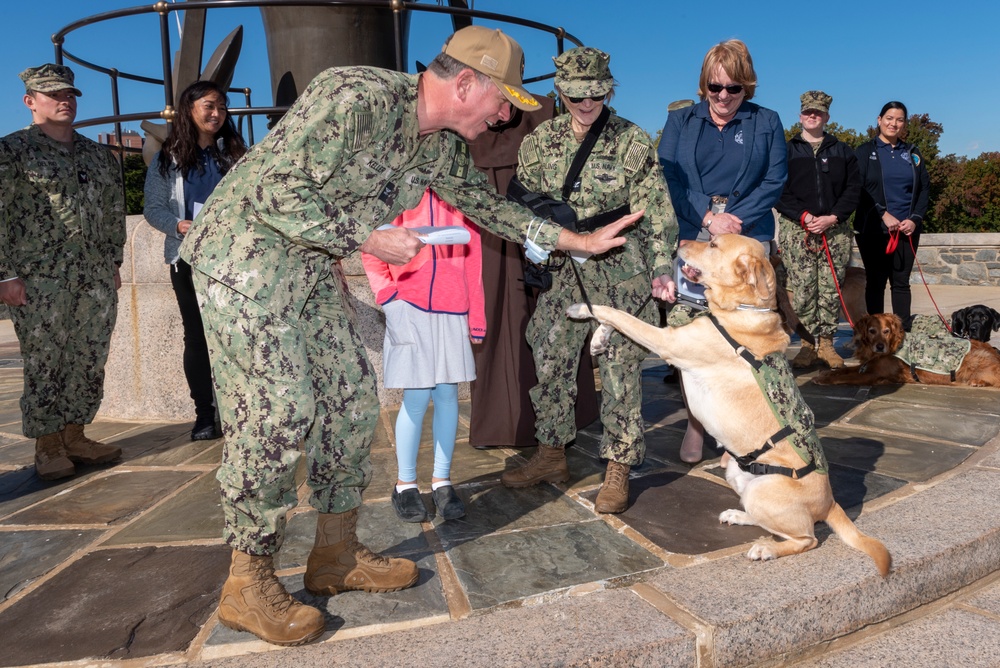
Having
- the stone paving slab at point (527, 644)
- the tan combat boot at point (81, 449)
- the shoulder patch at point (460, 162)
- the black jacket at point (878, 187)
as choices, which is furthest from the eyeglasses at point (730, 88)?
the tan combat boot at point (81, 449)

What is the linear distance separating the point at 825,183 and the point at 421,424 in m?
5.09

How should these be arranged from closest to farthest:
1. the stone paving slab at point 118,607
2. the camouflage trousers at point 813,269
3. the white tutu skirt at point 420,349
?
the stone paving slab at point 118,607, the white tutu skirt at point 420,349, the camouflage trousers at point 813,269

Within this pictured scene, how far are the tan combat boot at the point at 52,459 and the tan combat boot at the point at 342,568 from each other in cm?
252

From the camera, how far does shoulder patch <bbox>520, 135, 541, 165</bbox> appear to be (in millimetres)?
3793

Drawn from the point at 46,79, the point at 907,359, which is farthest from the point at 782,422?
the point at 46,79

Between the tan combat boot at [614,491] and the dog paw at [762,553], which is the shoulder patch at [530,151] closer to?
A: the tan combat boot at [614,491]

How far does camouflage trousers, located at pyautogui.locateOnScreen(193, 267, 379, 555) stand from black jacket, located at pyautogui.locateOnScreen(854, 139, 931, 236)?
656cm

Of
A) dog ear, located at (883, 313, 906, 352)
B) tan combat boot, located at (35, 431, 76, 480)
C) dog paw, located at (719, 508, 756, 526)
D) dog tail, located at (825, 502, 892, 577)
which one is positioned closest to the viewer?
dog tail, located at (825, 502, 892, 577)

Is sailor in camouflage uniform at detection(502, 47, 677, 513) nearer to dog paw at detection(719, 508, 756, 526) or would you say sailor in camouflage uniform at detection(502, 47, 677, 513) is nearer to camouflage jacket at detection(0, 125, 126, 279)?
dog paw at detection(719, 508, 756, 526)

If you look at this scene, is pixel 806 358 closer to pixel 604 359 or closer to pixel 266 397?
pixel 604 359

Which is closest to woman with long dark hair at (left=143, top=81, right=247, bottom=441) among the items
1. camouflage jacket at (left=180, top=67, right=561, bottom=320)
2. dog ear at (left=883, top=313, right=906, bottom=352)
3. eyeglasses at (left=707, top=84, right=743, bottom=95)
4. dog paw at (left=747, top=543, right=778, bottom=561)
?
camouflage jacket at (left=180, top=67, right=561, bottom=320)

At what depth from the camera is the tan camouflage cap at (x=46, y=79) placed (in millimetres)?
4316

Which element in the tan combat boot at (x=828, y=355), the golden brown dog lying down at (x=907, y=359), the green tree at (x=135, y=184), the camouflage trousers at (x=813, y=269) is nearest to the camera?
the golden brown dog lying down at (x=907, y=359)

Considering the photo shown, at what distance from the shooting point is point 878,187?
7473mm
